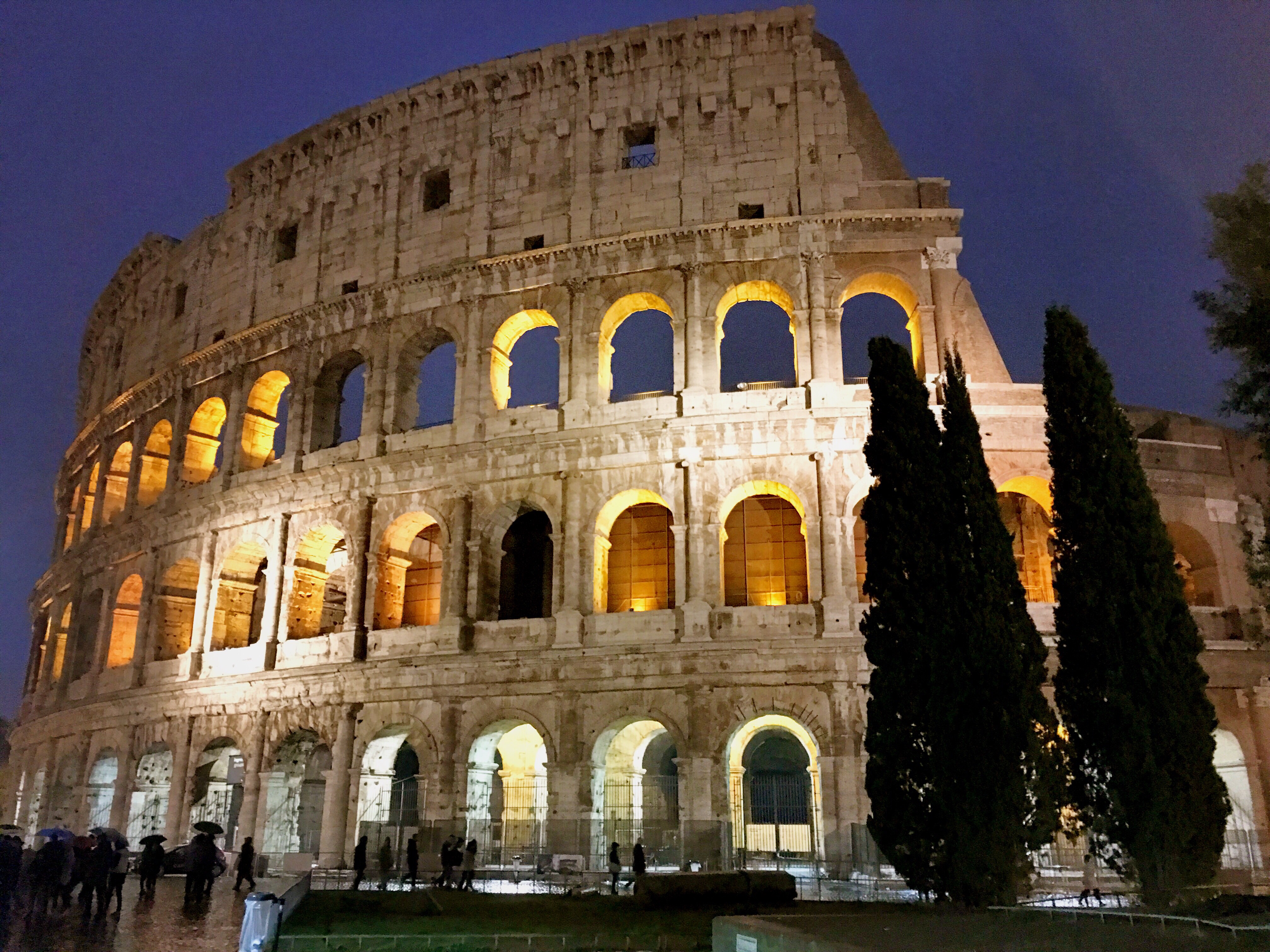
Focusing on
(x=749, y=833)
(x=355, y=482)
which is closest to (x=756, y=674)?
(x=749, y=833)

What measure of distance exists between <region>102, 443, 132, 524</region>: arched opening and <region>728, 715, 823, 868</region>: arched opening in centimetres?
1642

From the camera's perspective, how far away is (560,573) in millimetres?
17828

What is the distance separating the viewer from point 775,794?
1830 centimetres

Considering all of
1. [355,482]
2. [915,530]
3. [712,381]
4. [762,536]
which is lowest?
[915,530]

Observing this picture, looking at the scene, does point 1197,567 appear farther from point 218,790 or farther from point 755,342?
point 755,342

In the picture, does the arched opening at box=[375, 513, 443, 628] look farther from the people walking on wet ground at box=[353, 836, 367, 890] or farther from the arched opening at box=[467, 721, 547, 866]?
the people walking on wet ground at box=[353, 836, 367, 890]

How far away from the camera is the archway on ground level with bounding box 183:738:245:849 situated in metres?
20.2

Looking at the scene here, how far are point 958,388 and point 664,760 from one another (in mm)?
12106

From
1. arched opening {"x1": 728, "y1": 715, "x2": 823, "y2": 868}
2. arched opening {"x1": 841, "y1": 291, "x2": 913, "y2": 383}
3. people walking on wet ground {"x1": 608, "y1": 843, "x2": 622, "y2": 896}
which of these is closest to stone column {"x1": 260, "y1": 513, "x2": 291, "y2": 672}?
people walking on wet ground {"x1": 608, "y1": 843, "x2": 622, "y2": 896}

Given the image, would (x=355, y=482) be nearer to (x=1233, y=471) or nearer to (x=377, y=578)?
(x=377, y=578)

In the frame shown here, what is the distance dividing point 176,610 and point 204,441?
12.7ft

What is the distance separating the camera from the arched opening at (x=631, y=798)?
1590 centimetres

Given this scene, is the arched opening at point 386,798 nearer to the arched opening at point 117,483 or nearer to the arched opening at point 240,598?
the arched opening at point 240,598

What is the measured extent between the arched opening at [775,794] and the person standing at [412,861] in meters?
4.71
